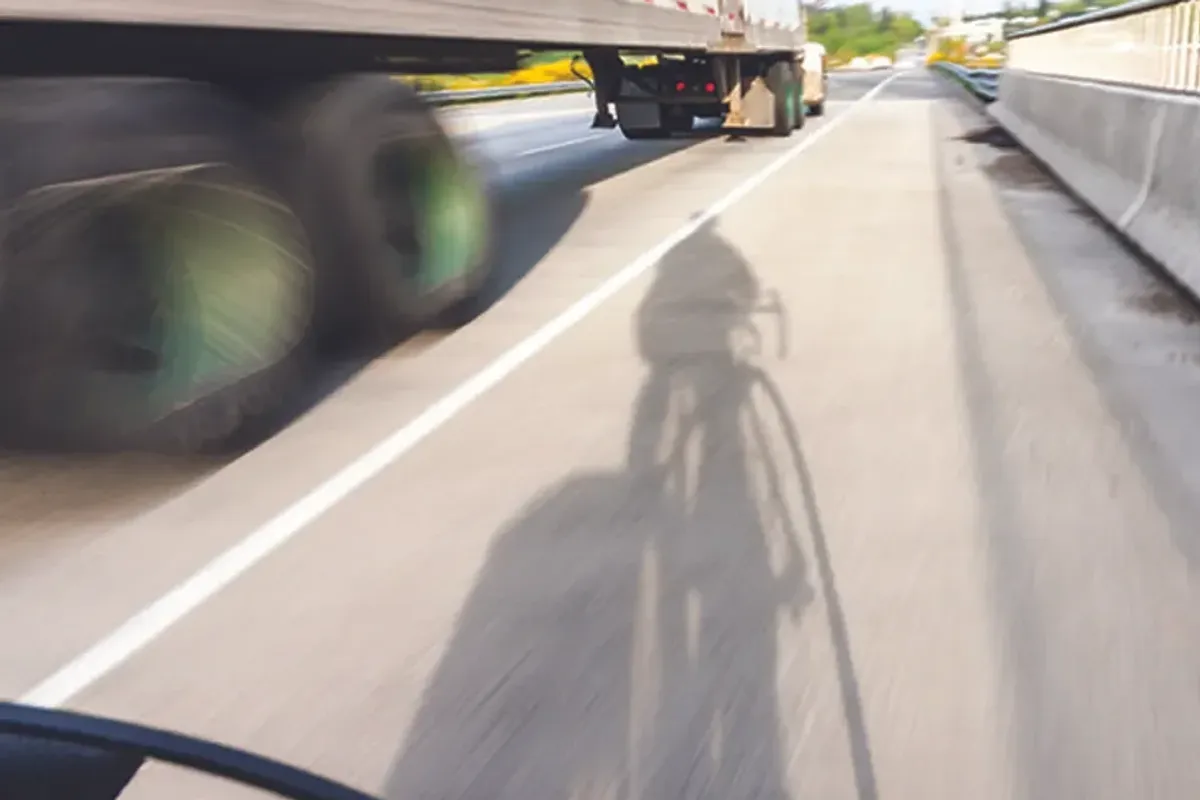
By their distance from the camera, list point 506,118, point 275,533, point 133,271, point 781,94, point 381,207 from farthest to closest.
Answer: point 506,118 < point 781,94 < point 381,207 < point 133,271 < point 275,533

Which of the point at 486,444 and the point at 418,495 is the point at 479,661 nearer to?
the point at 418,495

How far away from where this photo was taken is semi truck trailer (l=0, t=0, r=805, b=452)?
548cm

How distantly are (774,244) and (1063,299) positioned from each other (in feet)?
11.0

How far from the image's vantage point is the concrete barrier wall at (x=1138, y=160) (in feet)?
32.6

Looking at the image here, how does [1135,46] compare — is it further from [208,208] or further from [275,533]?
[275,533]

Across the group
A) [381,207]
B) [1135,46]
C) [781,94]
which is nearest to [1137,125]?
[1135,46]

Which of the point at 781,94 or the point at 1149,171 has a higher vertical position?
the point at 1149,171

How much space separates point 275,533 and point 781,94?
72.3ft

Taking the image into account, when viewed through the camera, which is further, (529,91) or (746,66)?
(529,91)

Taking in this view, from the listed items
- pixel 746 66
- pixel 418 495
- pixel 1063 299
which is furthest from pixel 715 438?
pixel 746 66

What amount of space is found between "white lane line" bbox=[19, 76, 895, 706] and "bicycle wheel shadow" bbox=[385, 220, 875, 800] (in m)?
0.87

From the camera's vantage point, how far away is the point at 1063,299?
30.8 ft

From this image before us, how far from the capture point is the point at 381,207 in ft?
25.4

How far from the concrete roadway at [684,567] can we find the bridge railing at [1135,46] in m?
3.70
